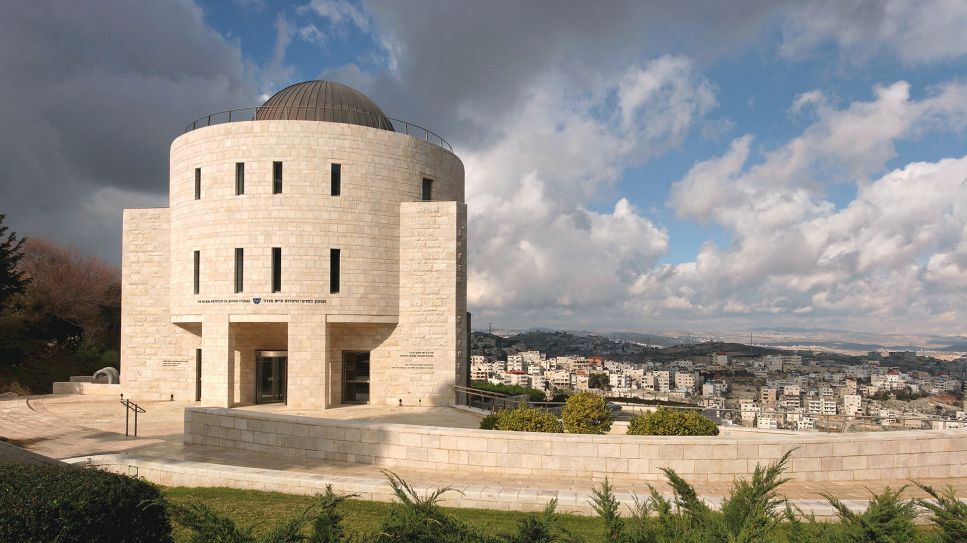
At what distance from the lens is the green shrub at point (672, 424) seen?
40.9 feet

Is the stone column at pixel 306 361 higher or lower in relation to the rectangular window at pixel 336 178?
lower

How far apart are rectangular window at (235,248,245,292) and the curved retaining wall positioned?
12145mm

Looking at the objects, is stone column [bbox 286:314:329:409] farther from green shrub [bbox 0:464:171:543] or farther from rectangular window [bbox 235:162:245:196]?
green shrub [bbox 0:464:171:543]

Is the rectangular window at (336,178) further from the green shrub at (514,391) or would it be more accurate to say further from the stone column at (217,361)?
the green shrub at (514,391)

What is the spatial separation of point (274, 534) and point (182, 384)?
901 inches

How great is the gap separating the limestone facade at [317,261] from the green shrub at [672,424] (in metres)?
10.5

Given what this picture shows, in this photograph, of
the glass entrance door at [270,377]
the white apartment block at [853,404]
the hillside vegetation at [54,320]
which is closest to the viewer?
the glass entrance door at [270,377]

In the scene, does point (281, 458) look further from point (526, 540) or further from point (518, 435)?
point (526, 540)

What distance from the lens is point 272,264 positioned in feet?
70.5

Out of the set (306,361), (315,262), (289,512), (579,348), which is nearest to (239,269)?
(315,262)

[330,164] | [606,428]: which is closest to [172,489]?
[606,428]

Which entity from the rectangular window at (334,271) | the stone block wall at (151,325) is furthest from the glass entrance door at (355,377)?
the stone block wall at (151,325)

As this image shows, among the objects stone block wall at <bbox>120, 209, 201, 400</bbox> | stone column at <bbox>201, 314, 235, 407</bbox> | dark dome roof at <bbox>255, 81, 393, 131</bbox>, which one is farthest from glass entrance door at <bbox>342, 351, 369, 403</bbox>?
dark dome roof at <bbox>255, 81, 393, 131</bbox>

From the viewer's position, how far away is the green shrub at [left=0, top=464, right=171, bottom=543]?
544 cm
